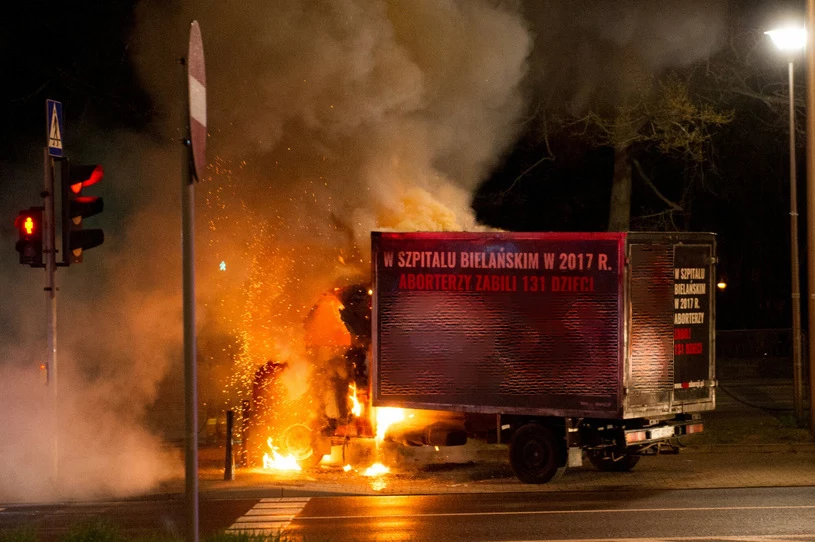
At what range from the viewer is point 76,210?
38.3ft

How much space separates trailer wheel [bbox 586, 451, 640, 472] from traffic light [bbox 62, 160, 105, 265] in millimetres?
6649

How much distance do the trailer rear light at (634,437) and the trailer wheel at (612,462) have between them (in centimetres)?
90

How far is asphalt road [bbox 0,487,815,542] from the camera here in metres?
10.2

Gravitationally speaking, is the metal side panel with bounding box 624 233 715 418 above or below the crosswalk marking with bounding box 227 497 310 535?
above

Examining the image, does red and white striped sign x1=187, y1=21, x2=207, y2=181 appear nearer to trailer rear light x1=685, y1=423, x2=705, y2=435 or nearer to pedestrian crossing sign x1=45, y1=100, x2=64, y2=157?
pedestrian crossing sign x1=45, y1=100, x2=64, y2=157

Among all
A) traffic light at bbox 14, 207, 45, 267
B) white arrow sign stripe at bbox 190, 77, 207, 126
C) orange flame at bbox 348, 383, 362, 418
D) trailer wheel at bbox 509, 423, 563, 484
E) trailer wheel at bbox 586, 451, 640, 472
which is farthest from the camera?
orange flame at bbox 348, 383, 362, 418

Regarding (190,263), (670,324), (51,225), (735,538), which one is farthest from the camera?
(670,324)

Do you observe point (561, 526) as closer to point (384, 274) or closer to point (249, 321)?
point (384, 274)

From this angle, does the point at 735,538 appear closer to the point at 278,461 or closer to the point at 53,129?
the point at 278,461

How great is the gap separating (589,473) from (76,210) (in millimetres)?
7115

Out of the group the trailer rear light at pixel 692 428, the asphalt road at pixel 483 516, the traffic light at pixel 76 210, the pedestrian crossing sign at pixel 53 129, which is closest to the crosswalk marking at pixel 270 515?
the asphalt road at pixel 483 516

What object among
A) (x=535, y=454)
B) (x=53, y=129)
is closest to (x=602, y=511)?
(x=535, y=454)

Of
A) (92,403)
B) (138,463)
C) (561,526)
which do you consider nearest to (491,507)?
(561,526)

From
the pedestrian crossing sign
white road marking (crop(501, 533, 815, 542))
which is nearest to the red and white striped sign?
white road marking (crop(501, 533, 815, 542))
